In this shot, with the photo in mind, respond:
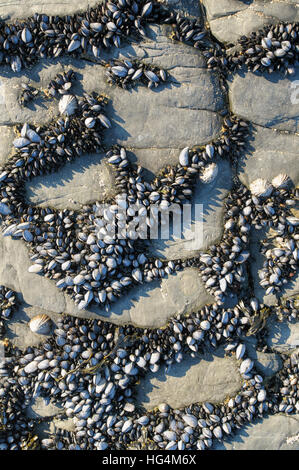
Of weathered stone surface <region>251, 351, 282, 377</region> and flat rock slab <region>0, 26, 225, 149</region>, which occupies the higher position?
flat rock slab <region>0, 26, 225, 149</region>

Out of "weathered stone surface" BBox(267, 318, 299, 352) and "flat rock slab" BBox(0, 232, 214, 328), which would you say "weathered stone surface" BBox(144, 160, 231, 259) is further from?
"weathered stone surface" BBox(267, 318, 299, 352)

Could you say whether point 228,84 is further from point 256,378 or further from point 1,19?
point 256,378

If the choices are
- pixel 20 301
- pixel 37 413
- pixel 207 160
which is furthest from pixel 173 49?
pixel 37 413

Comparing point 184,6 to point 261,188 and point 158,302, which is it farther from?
point 158,302

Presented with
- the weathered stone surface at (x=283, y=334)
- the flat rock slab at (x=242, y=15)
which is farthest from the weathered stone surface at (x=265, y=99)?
the weathered stone surface at (x=283, y=334)

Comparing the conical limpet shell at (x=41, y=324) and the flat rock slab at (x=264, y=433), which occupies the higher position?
the conical limpet shell at (x=41, y=324)

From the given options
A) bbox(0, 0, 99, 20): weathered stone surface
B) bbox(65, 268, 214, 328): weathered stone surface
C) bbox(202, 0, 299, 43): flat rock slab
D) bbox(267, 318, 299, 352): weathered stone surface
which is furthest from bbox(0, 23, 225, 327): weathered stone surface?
bbox(267, 318, 299, 352): weathered stone surface

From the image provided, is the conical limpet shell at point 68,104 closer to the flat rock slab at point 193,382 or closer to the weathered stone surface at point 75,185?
the weathered stone surface at point 75,185
